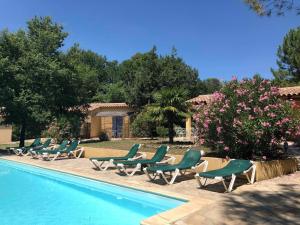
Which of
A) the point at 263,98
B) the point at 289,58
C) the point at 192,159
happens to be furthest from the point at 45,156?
the point at 289,58

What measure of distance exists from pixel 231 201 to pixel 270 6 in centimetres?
441

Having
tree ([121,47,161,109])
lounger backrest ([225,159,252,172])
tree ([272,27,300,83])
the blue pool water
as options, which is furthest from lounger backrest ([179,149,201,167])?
tree ([121,47,161,109])

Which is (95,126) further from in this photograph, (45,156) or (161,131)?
(45,156)

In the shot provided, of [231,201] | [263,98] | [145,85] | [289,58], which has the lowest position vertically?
[231,201]

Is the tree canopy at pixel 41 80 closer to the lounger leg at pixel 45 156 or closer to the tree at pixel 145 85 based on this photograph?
the tree at pixel 145 85

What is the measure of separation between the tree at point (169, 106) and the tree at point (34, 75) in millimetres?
8646

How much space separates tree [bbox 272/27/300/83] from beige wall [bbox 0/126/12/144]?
2574 centimetres

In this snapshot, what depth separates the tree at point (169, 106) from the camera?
19688mm

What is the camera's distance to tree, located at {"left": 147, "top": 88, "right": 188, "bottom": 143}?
64.6ft

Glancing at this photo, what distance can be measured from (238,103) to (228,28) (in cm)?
1333

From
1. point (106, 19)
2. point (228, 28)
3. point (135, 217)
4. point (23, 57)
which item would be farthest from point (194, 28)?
point (135, 217)

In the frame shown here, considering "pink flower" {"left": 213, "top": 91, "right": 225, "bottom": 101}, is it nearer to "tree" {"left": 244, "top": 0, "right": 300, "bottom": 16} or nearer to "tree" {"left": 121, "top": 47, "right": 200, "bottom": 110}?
"tree" {"left": 244, "top": 0, "right": 300, "bottom": 16}

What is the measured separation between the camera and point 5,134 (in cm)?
3647

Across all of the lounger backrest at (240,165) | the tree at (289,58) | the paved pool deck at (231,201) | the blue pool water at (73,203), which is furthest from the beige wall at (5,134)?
the lounger backrest at (240,165)
